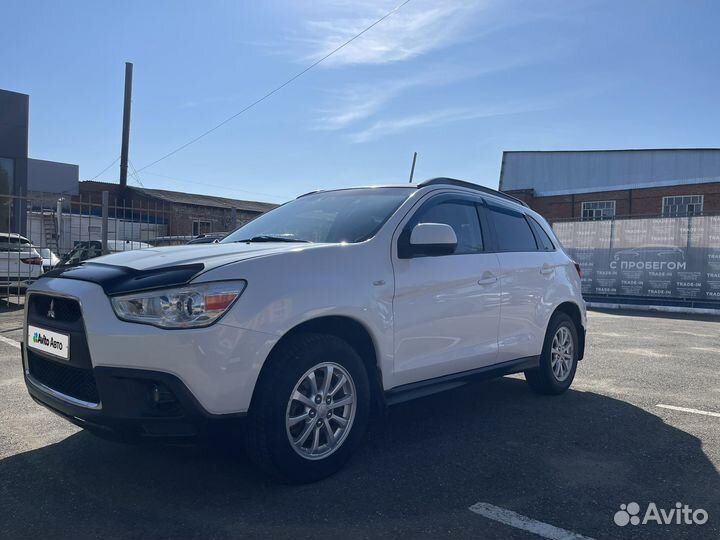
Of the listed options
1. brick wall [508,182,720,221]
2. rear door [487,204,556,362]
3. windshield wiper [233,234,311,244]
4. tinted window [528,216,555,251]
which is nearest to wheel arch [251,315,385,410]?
windshield wiper [233,234,311,244]

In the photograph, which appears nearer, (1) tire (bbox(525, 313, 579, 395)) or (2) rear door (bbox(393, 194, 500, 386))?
(2) rear door (bbox(393, 194, 500, 386))

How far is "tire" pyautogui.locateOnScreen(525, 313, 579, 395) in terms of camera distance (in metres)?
5.45

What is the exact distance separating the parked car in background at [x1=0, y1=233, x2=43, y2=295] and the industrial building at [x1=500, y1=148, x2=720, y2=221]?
80.5ft

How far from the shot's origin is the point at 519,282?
16.5 feet

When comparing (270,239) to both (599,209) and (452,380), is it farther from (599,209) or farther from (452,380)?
(599,209)

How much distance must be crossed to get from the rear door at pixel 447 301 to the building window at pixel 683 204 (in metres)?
26.9

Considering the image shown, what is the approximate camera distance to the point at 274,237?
13.7ft

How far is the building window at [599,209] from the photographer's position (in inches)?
1200

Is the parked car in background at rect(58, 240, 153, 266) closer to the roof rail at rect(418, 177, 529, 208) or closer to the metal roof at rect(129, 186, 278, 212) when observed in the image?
the roof rail at rect(418, 177, 529, 208)

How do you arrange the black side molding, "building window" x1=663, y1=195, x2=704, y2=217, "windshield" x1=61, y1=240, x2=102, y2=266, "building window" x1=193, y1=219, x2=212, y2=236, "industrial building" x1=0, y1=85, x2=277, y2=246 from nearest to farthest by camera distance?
the black side molding, "windshield" x1=61, y1=240, x2=102, y2=266, "industrial building" x1=0, y1=85, x2=277, y2=246, "building window" x1=193, y1=219, x2=212, y2=236, "building window" x1=663, y1=195, x2=704, y2=217

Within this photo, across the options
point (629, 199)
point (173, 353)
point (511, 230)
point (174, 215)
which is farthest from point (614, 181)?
point (173, 353)

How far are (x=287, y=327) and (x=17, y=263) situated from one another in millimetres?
10016

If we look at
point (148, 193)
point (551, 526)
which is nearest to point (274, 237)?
point (551, 526)

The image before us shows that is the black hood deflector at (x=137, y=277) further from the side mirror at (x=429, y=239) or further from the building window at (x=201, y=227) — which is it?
the building window at (x=201, y=227)
